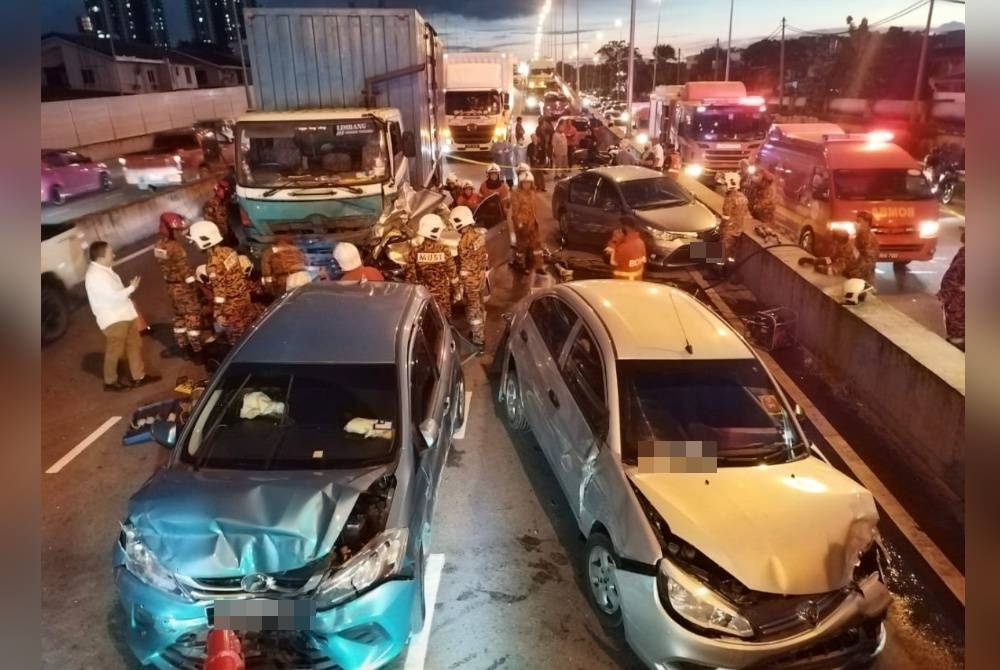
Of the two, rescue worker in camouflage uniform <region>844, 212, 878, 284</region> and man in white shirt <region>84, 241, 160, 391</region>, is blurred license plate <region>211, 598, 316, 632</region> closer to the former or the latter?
man in white shirt <region>84, 241, 160, 391</region>

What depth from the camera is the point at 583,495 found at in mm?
4410

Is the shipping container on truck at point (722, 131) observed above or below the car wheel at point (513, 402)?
above

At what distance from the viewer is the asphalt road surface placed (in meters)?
3.88

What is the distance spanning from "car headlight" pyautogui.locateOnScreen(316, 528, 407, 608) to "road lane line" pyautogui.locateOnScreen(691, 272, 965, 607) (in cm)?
359

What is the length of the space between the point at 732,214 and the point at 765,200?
92.9 inches

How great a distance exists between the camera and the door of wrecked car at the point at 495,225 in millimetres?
10202

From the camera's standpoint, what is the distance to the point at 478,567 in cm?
458

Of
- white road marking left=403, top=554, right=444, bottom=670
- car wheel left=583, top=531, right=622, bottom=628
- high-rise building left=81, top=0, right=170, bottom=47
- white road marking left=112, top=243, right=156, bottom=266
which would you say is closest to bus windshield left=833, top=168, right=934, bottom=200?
car wheel left=583, top=531, right=622, bottom=628

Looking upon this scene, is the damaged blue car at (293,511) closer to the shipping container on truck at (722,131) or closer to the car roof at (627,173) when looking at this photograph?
the car roof at (627,173)

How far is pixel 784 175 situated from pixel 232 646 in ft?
42.0

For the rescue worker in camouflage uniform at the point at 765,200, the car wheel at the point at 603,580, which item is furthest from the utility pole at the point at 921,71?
the car wheel at the point at 603,580

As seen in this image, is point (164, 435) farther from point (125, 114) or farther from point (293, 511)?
point (125, 114)

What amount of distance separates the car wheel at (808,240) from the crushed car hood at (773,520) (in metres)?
8.19
